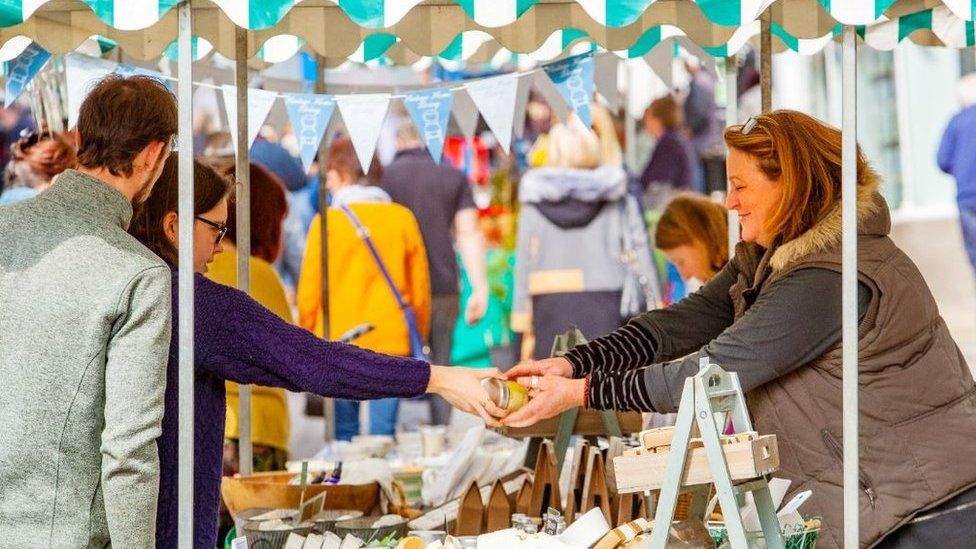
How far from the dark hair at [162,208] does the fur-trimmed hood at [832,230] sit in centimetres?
132

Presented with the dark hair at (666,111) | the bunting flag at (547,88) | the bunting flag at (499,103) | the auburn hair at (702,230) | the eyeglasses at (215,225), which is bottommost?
the eyeglasses at (215,225)

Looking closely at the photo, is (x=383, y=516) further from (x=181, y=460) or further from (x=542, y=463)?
(x=181, y=460)

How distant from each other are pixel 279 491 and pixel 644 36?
176 cm

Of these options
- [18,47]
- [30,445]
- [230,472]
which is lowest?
[230,472]

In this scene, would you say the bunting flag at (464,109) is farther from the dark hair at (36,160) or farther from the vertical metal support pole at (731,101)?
the dark hair at (36,160)

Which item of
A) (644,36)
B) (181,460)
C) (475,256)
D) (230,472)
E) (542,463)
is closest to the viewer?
(181,460)

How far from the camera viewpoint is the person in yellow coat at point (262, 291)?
472 cm

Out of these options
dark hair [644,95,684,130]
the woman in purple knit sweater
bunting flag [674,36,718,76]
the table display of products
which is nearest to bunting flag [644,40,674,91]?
bunting flag [674,36,718,76]

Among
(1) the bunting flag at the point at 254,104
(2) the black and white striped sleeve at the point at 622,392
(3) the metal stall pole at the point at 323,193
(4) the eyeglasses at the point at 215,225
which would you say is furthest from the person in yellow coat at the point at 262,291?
(2) the black and white striped sleeve at the point at 622,392

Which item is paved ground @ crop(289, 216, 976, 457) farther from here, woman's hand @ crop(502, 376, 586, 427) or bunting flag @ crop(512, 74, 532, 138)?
woman's hand @ crop(502, 376, 586, 427)

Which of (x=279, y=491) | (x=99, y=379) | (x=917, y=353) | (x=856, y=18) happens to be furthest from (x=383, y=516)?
(x=856, y=18)

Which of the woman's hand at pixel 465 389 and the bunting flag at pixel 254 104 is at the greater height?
the bunting flag at pixel 254 104

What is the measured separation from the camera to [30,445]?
2.44 meters

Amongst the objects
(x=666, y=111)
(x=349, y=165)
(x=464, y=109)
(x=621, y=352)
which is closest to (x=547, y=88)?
(x=464, y=109)
